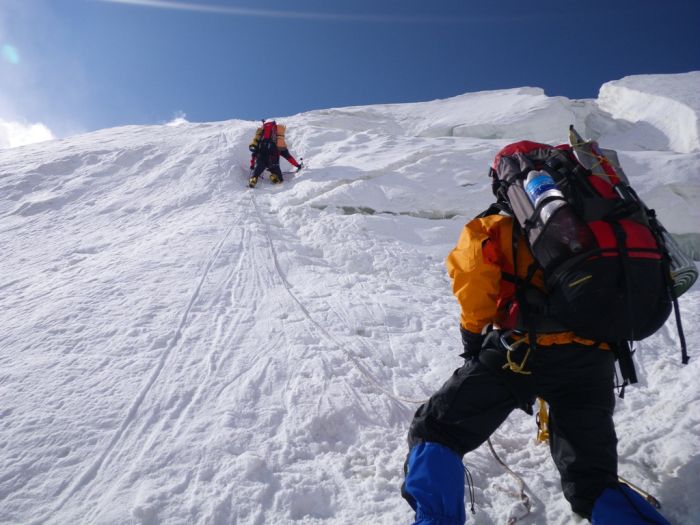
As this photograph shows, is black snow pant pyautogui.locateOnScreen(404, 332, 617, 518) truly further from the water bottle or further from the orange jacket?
the water bottle

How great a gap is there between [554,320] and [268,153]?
8.95 m

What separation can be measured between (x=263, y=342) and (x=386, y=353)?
1110 millimetres

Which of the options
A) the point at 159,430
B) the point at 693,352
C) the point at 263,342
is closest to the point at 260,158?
the point at 263,342

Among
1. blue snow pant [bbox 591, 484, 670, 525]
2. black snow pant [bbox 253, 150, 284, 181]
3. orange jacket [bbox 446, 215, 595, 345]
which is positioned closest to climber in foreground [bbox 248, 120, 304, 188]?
black snow pant [bbox 253, 150, 284, 181]

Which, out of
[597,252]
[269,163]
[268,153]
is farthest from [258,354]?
[268,153]

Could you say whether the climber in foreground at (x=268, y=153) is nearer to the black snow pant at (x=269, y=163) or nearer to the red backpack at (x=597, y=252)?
the black snow pant at (x=269, y=163)

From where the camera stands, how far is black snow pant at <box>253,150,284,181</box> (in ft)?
31.5

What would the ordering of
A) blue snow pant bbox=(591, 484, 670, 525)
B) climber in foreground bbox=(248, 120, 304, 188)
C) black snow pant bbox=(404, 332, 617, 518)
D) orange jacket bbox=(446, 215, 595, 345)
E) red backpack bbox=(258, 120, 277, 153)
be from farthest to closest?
red backpack bbox=(258, 120, 277, 153), climber in foreground bbox=(248, 120, 304, 188), orange jacket bbox=(446, 215, 595, 345), black snow pant bbox=(404, 332, 617, 518), blue snow pant bbox=(591, 484, 670, 525)

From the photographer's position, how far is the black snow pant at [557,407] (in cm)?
190

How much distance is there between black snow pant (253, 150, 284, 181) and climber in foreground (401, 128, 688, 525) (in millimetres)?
7985

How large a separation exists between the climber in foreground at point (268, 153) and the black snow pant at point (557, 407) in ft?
26.5

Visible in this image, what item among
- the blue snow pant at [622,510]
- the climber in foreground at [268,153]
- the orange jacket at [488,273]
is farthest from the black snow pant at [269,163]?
the blue snow pant at [622,510]

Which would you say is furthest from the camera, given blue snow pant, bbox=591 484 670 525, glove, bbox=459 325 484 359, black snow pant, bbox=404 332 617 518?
glove, bbox=459 325 484 359

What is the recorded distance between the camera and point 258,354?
354cm
